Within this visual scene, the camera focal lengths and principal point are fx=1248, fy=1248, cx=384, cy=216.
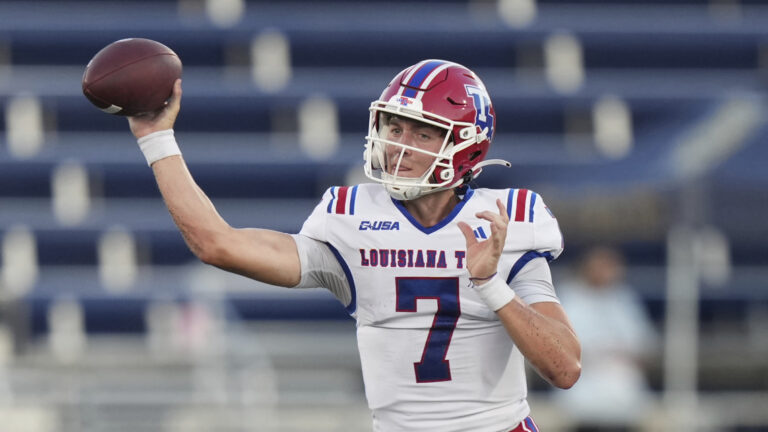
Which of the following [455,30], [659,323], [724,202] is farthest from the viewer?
[455,30]

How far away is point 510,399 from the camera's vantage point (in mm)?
3547

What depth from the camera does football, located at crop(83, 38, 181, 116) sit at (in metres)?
3.26

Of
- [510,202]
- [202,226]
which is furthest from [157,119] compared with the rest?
[510,202]

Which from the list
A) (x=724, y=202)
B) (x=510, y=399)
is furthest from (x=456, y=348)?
(x=724, y=202)

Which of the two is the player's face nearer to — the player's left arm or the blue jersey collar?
the blue jersey collar

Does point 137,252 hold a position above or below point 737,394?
above

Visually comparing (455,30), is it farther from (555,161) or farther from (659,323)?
(659,323)

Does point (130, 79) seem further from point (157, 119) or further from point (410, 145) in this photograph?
point (410, 145)

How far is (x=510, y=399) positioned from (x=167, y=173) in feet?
3.80

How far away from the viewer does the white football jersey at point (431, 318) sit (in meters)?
3.46

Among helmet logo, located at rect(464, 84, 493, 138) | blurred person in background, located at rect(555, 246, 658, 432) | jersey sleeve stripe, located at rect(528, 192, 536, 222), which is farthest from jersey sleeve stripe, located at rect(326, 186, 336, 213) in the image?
blurred person in background, located at rect(555, 246, 658, 432)

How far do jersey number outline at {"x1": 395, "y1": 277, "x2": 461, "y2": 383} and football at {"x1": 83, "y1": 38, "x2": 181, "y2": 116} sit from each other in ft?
2.73

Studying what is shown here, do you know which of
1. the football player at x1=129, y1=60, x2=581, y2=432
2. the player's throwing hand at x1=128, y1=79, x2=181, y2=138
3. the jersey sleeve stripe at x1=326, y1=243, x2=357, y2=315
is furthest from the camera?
Result: the jersey sleeve stripe at x1=326, y1=243, x2=357, y2=315

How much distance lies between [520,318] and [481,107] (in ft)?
2.44
